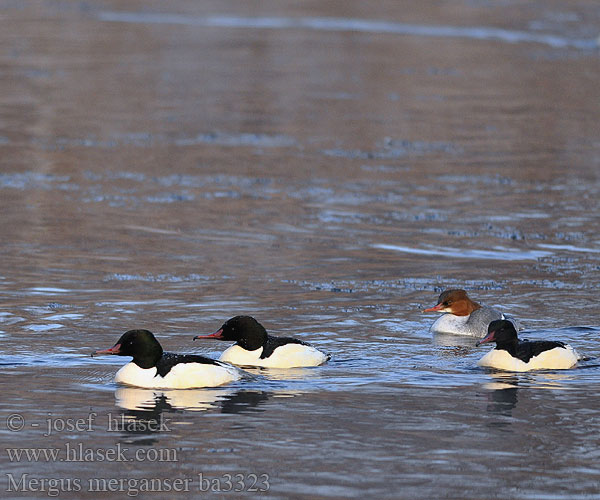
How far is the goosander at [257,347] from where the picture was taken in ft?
35.4

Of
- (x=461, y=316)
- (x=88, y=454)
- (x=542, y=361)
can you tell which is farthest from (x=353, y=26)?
(x=88, y=454)

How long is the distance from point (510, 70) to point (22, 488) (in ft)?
88.4

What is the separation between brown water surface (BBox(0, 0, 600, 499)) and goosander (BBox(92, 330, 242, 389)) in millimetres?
121

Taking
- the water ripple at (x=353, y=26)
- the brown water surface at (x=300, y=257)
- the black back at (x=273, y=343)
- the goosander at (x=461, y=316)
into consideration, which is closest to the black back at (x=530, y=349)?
the brown water surface at (x=300, y=257)

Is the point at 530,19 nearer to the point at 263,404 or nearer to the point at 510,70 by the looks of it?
the point at 510,70

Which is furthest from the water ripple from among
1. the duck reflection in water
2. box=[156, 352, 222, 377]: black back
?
the duck reflection in water

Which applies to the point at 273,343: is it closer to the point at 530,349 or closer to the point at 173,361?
the point at 173,361

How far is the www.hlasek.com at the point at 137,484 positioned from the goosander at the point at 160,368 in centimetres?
217

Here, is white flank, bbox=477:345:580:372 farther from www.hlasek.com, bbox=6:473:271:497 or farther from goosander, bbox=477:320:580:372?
www.hlasek.com, bbox=6:473:271:497

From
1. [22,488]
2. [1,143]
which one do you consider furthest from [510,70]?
[22,488]

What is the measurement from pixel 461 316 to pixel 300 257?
3.26 m

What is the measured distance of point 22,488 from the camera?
791cm

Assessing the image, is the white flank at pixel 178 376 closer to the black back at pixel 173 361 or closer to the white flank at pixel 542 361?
the black back at pixel 173 361

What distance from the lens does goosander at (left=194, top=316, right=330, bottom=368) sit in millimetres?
10797
